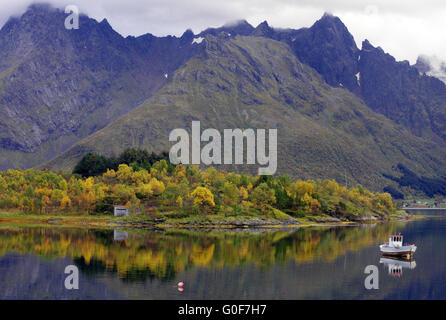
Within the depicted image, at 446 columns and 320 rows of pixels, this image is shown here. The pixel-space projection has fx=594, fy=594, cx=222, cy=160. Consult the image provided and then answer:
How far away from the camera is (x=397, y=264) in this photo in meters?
94.5

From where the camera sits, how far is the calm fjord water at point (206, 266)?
68438mm

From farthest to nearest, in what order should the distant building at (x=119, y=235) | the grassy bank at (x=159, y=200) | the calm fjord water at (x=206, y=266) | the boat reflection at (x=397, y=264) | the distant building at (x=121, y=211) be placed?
1. the distant building at (x=121, y=211)
2. the grassy bank at (x=159, y=200)
3. the distant building at (x=119, y=235)
4. the boat reflection at (x=397, y=264)
5. the calm fjord water at (x=206, y=266)

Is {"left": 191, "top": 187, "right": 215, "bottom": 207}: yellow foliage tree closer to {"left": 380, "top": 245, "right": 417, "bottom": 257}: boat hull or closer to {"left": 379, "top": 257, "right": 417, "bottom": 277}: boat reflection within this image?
{"left": 380, "top": 245, "right": 417, "bottom": 257}: boat hull

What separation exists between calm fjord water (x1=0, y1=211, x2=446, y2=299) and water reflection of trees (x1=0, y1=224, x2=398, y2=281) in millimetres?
158

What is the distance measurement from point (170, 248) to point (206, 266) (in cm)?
1953

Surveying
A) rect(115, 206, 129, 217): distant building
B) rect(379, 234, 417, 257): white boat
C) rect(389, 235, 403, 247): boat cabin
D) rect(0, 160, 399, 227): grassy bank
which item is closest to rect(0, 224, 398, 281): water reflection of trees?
rect(379, 234, 417, 257): white boat

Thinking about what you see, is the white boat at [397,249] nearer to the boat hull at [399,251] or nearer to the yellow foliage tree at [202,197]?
the boat hull at [399,251]

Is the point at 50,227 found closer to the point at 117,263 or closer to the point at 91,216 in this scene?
the point at 91,216

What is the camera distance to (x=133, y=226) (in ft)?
498

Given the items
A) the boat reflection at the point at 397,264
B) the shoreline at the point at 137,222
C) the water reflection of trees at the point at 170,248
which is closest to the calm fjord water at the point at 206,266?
the water reflection of trees at the point at 170,248

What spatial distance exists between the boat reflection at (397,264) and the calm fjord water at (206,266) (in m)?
0.47
